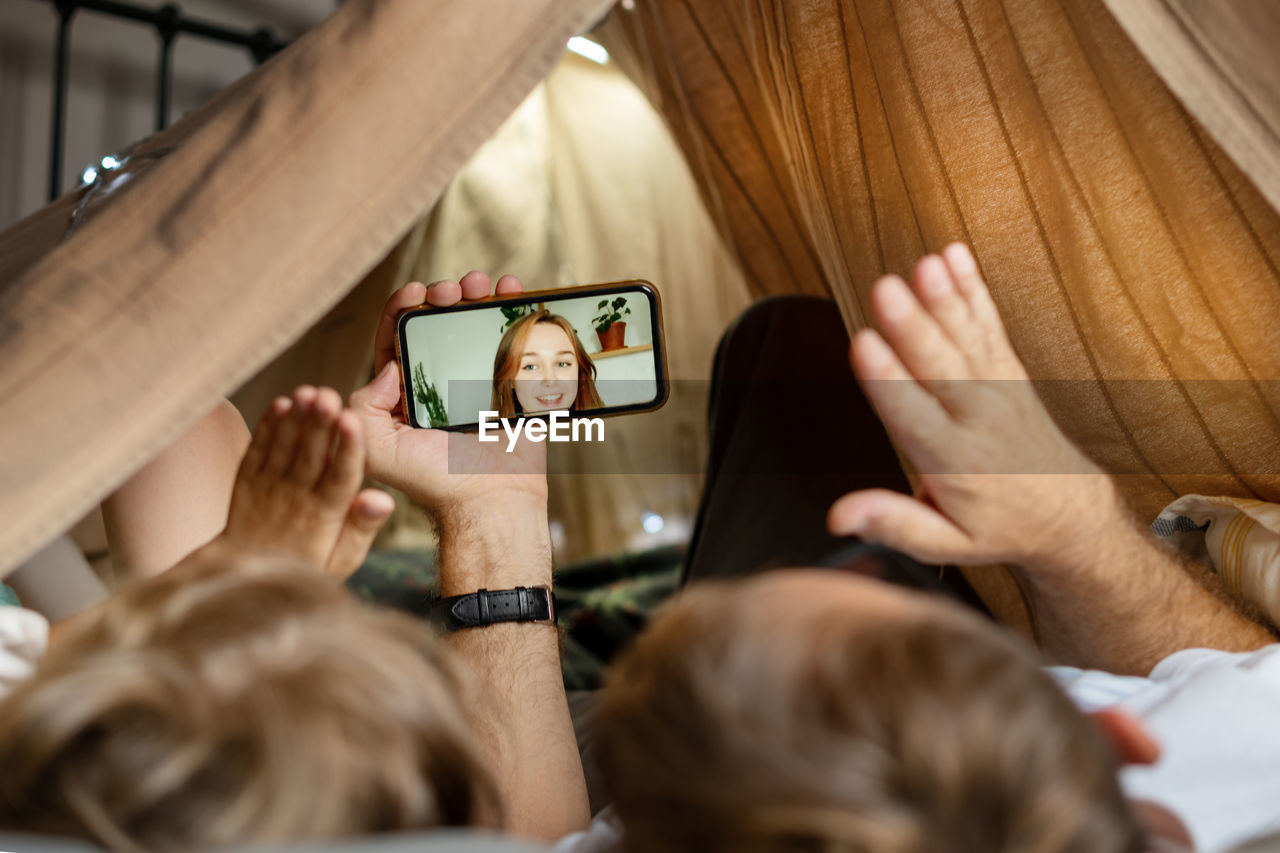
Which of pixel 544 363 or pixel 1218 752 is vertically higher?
pixel 544 363

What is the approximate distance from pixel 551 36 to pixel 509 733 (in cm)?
63

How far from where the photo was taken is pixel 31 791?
15.1 inches

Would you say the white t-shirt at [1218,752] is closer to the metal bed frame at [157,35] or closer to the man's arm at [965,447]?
the man's arm at [965,447]

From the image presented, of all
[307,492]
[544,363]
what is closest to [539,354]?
[544,363]

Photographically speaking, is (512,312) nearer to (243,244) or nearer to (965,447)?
(243,244)

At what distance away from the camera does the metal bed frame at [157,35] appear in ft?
5.32

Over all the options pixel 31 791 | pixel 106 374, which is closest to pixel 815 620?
pixel 31 791

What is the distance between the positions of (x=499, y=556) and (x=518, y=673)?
13cm

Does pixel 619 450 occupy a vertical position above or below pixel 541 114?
below

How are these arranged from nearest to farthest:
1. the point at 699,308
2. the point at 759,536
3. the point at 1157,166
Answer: the point at 1157,166, the point at 759,536, the point at 699,308

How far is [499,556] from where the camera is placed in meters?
0.93

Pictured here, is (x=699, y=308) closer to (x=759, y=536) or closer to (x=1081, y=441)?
(x=759, y=536)

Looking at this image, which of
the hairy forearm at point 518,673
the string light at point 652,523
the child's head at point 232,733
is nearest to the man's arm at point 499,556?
the hairy forearm at point 518,673

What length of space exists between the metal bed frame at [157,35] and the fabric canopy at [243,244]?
1.29 metres
